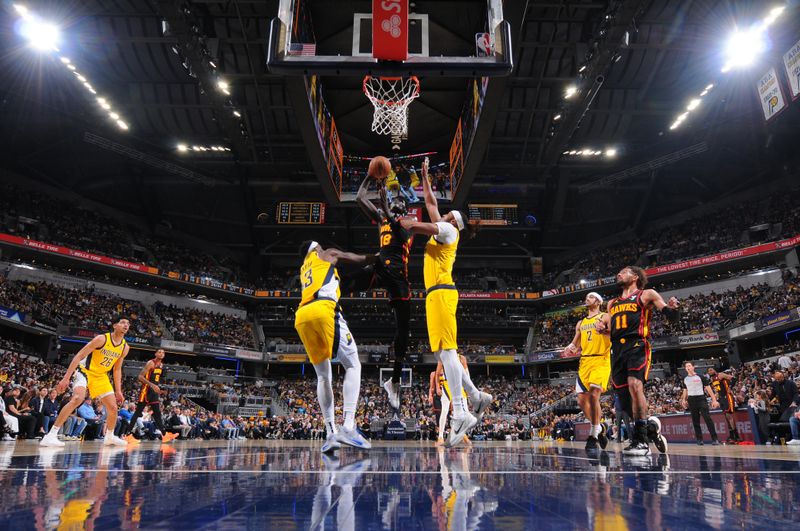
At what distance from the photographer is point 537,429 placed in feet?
76.9

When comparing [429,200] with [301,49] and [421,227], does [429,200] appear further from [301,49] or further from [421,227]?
[301,49]

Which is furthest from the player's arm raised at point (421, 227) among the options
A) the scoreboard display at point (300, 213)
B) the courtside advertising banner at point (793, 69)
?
the scoreboard display at point (300, 213)

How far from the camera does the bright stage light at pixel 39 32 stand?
1728 centimetres

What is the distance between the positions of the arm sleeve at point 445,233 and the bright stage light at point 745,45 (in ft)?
61.6

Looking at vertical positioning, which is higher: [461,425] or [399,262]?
[399,262]

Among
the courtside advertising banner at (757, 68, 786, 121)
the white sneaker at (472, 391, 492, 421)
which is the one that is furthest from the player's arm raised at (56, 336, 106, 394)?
the courtside advertising banner at (757, 68, 786, 121)

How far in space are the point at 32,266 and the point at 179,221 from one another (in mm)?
9080

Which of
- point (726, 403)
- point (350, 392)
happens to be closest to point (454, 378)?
point (350, 392)

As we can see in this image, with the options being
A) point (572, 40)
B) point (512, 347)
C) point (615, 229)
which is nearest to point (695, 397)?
point (572, 40)

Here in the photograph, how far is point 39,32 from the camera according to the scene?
17.7 meters

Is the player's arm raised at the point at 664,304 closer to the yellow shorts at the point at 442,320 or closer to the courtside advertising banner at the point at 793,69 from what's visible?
the yellow shorts at the point at 442,320

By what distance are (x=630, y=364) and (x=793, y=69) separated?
15662 millimetres

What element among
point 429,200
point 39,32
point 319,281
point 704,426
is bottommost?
point 704,426

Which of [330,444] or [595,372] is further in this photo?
[595,372]
